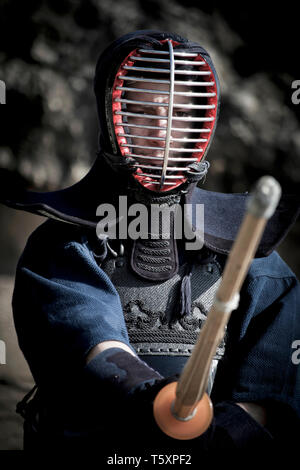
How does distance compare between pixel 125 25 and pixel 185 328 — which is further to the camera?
pixel 125 25

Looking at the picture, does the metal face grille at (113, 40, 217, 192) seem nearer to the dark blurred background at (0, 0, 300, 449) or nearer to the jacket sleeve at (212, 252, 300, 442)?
the jacket sleeve at (212, 252, 300, 442)

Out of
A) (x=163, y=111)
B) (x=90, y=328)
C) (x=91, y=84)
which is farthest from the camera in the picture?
(x=91, y=84)

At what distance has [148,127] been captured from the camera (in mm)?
1423

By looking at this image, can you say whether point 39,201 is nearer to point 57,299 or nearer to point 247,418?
point 57,299

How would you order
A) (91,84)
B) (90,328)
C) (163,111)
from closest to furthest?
(90,328), (163,111), (91,84)

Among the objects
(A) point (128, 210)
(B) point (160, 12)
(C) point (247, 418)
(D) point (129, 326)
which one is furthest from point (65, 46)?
(C) point (247, 418)

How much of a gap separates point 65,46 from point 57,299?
2.34 metres

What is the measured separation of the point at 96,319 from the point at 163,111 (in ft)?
1.90

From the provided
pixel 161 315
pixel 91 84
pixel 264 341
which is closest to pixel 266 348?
pixel 264 341

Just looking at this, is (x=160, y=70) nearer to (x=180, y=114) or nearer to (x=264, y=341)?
(x=180, y=114)

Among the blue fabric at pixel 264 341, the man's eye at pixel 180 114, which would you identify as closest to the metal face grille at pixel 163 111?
the man's eye at pixel 180 114

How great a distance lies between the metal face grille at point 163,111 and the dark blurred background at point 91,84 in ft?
6.02

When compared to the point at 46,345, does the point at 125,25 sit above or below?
above

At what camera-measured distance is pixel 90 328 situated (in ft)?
4.41
